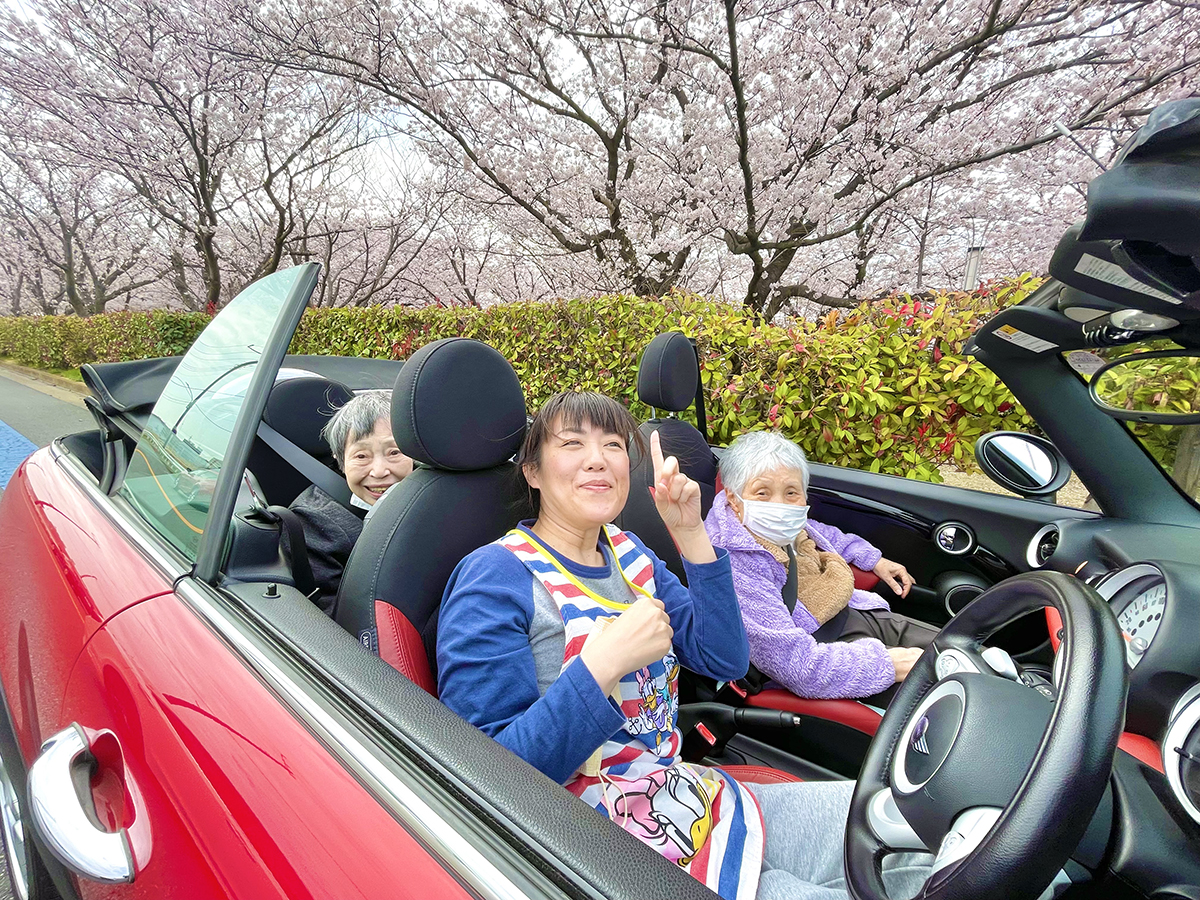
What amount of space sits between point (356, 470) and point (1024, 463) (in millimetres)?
2317

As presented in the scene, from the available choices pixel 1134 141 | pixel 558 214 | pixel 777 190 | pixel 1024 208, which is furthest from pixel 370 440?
pixel 1024 208

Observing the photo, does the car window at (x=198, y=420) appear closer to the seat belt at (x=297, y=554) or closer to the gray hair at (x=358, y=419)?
the seat belt at (x=297, y=554)

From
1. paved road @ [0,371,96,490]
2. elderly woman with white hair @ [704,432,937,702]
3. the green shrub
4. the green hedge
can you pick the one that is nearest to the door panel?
elderly woman with white hair @ [704,432,937,702]

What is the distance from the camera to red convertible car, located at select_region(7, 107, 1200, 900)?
0.74 m

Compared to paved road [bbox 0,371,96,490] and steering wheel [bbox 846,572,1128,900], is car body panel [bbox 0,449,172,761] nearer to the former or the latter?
steering wheel [bbox 846,572,1128,900]

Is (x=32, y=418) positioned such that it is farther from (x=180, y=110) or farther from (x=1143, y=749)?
(x=1143, y=749)

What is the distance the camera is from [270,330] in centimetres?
122

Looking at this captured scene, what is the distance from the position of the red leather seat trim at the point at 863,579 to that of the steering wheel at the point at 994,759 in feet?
4.66

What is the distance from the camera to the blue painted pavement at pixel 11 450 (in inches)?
213

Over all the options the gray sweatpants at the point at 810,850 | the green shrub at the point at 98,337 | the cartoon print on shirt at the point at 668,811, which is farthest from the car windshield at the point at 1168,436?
the green shrub at the point at 98,337

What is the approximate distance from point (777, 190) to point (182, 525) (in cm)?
690

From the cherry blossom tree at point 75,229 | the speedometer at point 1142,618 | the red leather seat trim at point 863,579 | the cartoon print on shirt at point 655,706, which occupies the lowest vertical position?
the red leather seat trim at point 863,579

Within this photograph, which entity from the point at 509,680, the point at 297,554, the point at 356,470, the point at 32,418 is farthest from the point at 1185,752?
the point at 32,418

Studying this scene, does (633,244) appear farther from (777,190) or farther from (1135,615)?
(1135,615)
